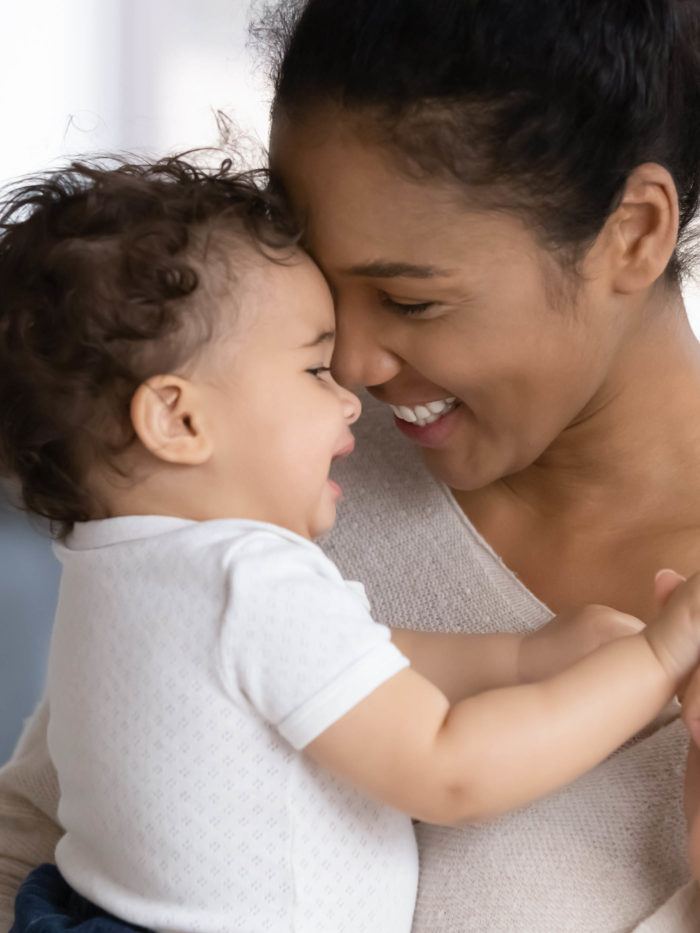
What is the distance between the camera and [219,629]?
95 cm

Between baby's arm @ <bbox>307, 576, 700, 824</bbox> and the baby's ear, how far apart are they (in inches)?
10.7

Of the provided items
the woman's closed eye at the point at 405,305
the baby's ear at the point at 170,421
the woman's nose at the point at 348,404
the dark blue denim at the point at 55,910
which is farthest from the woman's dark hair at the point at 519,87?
the dark blue denim at the point at 55,910

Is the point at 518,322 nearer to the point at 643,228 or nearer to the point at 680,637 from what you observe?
the point at 643,228

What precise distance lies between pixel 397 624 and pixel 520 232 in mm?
487

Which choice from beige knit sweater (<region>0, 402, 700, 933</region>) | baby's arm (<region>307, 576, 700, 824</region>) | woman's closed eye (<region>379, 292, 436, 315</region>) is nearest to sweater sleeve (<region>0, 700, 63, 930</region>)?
beige knit sweater (<region>0, 402, 700, 933</region>)

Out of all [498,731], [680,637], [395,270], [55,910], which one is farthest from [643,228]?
[55,910]

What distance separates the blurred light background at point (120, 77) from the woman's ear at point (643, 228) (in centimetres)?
146

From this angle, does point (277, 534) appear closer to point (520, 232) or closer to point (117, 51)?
point (520, 232)

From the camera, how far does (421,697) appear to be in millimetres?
951

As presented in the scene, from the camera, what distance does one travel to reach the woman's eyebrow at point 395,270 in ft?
3.95

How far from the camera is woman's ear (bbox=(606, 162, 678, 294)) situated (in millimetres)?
1226

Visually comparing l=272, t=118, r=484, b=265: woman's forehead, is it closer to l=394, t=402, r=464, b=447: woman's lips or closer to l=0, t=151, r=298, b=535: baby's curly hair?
l=0, t=151, r=298, b=535: baby's curly hair

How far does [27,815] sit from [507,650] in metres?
0.61

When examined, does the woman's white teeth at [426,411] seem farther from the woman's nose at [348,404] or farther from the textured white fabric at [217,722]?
the textured white fabric at [217,722]
